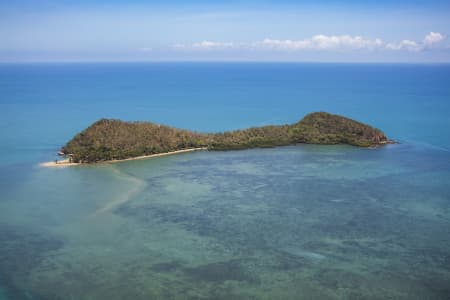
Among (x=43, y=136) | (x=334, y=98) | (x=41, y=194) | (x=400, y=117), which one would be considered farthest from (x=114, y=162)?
(x=334, y=98)

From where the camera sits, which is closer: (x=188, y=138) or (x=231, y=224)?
(x=231, y=224)

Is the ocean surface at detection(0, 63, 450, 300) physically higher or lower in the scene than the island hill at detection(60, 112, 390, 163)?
lower

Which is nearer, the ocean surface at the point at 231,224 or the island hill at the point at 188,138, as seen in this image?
the ocean surface at the point at 231,224

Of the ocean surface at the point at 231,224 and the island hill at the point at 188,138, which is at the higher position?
the island hill at the point at 188,138

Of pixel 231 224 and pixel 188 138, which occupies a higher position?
pixel 188 138

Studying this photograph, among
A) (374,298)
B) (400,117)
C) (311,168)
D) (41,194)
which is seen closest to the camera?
(374,298)

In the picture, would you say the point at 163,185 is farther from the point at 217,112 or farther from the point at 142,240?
the point at 217,112

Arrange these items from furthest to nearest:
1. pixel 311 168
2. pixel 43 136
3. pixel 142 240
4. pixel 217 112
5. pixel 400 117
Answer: pixel 217 112 < pixel 400 117 < pixel 43 136 < pixel 311 168 < pixel 142 240

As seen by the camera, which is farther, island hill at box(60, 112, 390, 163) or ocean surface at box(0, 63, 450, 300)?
island hill at box(60, 112, 390, 163)
